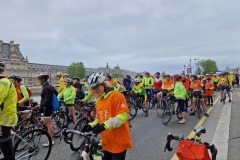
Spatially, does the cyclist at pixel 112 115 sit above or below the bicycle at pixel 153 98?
above

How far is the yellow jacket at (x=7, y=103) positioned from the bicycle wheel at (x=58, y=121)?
3.71 m

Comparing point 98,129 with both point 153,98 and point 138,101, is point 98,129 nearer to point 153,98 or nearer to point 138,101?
point 138,101

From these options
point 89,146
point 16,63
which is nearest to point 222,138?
point 89,146

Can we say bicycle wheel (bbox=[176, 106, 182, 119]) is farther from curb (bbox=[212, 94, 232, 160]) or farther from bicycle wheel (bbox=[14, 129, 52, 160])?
→ bicycle wheel (bbox=[14, 129, 52, 160])

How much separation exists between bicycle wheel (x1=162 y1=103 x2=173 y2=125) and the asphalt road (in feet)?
0.55

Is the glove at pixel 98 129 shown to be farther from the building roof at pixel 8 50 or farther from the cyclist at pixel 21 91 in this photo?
the building roof at pixel 8 50

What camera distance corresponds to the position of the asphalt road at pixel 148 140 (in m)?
5.73

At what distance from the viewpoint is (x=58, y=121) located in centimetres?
793

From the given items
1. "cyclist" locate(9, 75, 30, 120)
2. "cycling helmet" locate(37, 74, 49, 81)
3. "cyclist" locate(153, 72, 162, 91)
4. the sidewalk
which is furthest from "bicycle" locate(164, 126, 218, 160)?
"cyclist" locate(153, 72, 162, 91)

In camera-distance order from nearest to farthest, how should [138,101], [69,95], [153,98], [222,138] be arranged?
[222,138] < [69,95] < [138,101] < [153,98]

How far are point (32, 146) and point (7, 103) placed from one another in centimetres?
158

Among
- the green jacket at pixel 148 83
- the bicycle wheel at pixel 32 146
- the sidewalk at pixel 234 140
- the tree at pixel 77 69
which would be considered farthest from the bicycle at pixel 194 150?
the tree at pixel 77 69

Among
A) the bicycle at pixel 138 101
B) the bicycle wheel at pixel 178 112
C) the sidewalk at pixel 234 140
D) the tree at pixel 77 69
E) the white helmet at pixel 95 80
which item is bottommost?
the sidewalk at pixel 234 140

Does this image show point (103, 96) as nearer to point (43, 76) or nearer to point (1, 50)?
point (43, 76)
